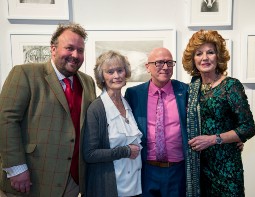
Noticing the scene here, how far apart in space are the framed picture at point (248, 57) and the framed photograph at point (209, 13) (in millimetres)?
234

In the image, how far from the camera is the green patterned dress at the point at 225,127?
1522 mm

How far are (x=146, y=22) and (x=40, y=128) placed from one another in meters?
1.36

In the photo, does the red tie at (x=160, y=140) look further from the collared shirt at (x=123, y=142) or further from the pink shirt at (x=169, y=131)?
the collared shirt at (x=123, y=142)

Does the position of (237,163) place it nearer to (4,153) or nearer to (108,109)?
(108,109)

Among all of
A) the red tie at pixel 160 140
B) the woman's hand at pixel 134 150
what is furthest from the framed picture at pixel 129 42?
the woman's hand at pixel 134 150

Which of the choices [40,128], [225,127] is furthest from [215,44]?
[40,128]

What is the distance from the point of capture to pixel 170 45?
2.22m

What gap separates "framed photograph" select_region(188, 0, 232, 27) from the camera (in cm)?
220

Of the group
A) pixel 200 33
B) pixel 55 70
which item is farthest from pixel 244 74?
pixel 55 70

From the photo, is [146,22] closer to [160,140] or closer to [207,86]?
[207,86]

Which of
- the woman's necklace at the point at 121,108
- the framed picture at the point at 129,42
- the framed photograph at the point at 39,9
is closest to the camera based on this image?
the woman's necklace at the point at 121,108

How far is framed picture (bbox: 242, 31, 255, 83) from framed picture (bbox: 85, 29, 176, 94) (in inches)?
26.2

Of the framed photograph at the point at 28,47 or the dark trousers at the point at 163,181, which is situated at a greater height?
the framed photograph at the point at 28,47

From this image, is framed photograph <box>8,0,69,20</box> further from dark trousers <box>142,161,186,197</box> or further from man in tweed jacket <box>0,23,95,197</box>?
dark trousers <box>142,161,186,197</box>
